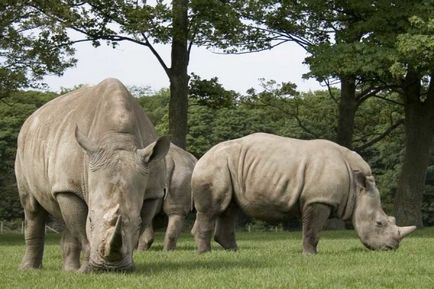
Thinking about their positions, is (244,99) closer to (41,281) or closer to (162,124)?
(162,124)

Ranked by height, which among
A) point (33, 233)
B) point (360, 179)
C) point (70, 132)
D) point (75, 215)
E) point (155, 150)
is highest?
point (70, 132)

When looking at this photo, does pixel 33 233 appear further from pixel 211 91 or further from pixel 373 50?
pixel 211 91

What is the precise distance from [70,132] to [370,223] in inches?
239

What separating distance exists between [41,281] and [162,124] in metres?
47.0

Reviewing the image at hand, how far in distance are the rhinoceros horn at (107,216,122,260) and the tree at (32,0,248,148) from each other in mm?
18075

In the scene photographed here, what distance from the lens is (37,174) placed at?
10484 millimetres

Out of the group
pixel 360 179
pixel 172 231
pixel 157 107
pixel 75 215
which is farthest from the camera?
pixel 157 107

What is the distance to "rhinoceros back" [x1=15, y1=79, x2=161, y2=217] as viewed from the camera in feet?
31.7

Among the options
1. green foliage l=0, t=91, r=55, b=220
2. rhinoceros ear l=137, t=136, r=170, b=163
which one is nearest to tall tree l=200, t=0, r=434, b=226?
rhinoceros ear l=137, t=136, r=170, b=163

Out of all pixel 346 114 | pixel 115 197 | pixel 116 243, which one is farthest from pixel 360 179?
pixel 346 114

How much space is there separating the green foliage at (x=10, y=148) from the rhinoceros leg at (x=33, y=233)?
33440 mm

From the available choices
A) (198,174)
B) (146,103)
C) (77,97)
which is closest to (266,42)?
(198,174)

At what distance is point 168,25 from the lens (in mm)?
27641

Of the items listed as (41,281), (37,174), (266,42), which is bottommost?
(41,281)
